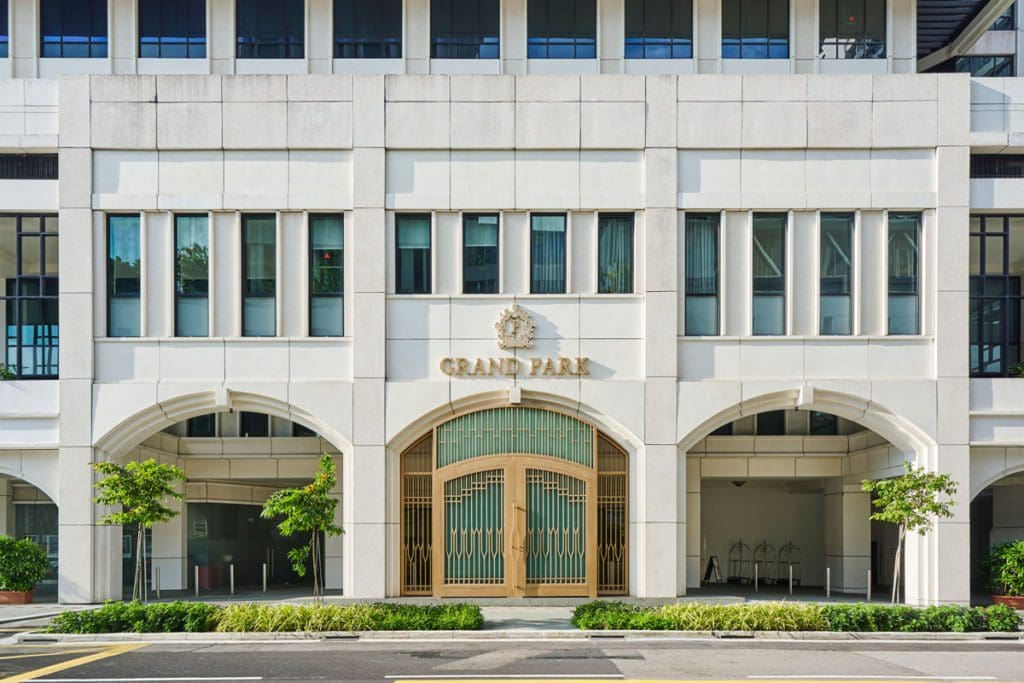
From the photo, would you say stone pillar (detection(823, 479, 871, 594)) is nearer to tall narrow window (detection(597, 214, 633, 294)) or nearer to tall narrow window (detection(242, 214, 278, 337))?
tall narrow window (detection(597, 214, 633, 294))

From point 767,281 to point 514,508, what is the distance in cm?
834

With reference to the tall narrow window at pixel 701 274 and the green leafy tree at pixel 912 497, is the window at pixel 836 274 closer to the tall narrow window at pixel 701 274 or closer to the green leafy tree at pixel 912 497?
the tall narrow window at pixel 701 274

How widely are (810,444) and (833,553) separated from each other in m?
3.45

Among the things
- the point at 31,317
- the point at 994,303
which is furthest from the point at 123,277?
the point at 994,303

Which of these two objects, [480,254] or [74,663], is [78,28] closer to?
[480,254]

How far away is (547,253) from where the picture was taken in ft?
85.9

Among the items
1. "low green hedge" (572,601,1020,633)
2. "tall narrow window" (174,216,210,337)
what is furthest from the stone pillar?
"tall narrow window" (174,216,210,337)

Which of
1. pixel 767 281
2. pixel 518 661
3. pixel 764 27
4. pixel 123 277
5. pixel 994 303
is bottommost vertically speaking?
pixel 518 661

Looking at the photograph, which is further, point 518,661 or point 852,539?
point 852,539

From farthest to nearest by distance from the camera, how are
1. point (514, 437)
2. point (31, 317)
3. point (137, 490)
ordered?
point (31, 317) → point (514, 437) → point (137, 490)

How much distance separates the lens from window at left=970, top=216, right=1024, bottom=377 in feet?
87.8

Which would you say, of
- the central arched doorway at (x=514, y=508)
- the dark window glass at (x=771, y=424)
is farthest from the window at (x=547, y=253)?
the dark window glass at (x=771, y=424)

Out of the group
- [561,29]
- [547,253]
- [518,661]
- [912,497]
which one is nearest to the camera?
[518,661]

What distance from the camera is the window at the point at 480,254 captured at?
26.1m
